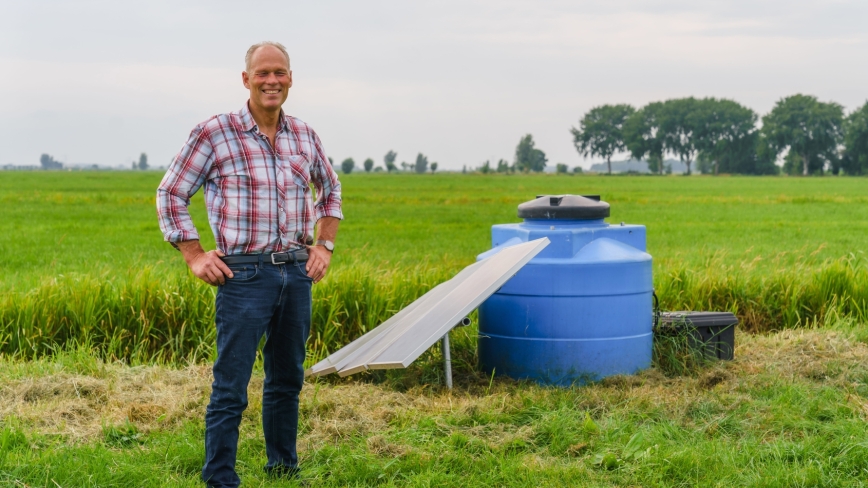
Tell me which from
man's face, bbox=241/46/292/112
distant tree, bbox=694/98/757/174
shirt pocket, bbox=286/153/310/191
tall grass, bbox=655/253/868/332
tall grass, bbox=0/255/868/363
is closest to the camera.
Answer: man's face, bbox=241/46/292/112

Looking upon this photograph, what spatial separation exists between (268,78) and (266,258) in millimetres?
745

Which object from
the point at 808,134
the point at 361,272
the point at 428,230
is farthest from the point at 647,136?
the point at 361,272

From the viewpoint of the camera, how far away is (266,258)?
11.5ft

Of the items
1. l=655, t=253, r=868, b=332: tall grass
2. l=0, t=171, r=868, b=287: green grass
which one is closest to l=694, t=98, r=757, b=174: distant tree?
l=0, t=171, r=868, b=287: green grass

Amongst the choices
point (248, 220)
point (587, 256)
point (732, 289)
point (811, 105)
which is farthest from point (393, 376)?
point (811, 105)

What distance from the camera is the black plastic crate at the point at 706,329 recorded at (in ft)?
19.7

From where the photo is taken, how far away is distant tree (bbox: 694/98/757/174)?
436ft

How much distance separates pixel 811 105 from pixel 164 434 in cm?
13174

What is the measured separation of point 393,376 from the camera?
18.4 feet

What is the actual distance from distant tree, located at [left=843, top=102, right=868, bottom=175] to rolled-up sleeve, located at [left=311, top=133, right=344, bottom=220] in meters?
117

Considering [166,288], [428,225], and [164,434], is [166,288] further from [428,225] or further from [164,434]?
[428,225]

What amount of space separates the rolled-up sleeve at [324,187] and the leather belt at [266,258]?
0.40 m

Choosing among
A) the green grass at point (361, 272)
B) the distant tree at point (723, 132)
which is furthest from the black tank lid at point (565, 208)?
the distant tree at point (723, 132)

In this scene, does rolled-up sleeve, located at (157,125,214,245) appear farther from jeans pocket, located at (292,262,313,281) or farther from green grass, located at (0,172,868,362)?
green grass, located at (0,172,868,362)
